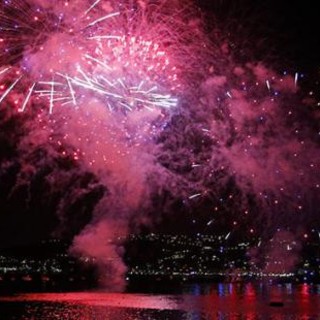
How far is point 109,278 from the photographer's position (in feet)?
205

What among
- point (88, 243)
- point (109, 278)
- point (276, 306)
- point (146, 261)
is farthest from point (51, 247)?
point (276, 306)

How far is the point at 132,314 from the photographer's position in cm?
3075

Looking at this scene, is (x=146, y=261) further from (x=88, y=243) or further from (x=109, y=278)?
(x=88, y=243)

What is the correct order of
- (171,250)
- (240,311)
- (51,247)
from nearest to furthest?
(240,311) → (51,247) → (171,250)

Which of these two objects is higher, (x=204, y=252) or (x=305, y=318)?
(x=204, y=252)

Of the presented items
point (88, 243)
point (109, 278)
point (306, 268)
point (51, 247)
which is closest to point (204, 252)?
point (306, 268)

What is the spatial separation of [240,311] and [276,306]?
236 inches

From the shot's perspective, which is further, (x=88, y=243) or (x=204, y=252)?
(x=204, y=252)

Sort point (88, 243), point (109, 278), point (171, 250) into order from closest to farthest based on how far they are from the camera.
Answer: point (88, 243), point (109, 278), point (171, 250)

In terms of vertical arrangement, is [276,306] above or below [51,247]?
below

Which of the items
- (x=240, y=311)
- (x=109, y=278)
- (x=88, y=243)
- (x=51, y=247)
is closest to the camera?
(x=240, y=311)

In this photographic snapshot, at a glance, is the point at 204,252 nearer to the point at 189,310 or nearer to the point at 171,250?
the point at 171,250

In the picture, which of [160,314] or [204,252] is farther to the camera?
[204,252]

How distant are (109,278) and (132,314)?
32.3 meters
